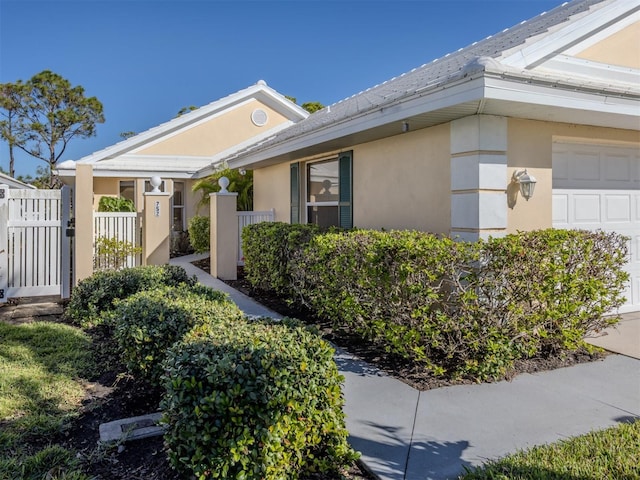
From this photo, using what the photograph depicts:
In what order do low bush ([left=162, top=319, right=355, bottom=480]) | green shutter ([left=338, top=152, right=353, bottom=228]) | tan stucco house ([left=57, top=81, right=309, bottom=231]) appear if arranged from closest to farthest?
low bush ([left=162, top=319, right=355, bottom=480]) → green shutter ([left=338, top=152, right=353, bottom=228]) → tan stucco house ([left=57, top=81, right=309, bottom=231])

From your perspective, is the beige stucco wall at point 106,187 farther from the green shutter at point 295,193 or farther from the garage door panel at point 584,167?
the garage door panel at point 584,167

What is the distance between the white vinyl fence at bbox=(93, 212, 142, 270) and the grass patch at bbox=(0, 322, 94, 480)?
295 centimetres

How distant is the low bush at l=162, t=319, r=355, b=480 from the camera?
8.80 feet

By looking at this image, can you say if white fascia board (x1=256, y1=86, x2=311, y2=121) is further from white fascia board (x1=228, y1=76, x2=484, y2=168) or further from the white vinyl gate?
the white vinyl gate

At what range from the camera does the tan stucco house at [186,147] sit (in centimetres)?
1747

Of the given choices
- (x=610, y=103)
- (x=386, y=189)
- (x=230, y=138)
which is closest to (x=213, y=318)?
(x=386, y=189)

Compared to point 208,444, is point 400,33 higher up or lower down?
higher up

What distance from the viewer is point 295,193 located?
11297 mm

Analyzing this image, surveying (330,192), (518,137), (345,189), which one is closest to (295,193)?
(330,192)

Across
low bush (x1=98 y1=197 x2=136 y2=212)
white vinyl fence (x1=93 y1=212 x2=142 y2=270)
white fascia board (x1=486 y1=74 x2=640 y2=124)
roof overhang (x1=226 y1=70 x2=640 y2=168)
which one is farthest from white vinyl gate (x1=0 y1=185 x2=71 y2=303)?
white fascia board (x1=486 y1=74 x2=640 y2=124)

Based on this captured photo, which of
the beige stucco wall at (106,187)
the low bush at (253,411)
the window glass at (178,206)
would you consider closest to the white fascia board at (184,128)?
the beige stucco wall at (106,187)

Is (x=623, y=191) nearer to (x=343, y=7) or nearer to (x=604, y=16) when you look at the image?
(x=604, y=16)

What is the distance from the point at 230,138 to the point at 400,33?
9448mm

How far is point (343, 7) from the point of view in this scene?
1189 cm
